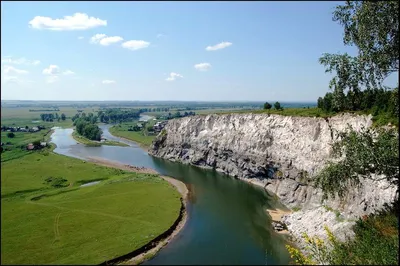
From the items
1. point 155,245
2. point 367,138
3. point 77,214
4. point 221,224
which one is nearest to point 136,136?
point 77,214

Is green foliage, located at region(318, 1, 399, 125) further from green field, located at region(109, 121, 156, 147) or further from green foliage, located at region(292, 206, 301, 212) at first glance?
green field, located at region(109, 121, 156, 147)

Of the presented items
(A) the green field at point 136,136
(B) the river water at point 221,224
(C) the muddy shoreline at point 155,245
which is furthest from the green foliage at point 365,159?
(A) the green field at point 136,136

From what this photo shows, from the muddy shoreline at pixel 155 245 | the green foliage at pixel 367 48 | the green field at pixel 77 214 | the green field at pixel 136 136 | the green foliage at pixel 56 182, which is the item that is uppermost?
the green foliage at pixel 367 48

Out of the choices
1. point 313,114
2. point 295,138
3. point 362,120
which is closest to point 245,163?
point 295,138

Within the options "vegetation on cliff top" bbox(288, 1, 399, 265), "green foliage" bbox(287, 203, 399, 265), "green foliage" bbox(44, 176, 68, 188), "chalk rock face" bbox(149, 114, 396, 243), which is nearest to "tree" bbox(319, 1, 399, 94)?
"vegetation on cliff top" bbox(288, 1, 399, 265)

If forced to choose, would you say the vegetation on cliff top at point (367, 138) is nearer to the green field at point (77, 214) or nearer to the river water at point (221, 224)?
the river water at point (221, 224)

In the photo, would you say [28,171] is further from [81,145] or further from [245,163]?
[81,145]

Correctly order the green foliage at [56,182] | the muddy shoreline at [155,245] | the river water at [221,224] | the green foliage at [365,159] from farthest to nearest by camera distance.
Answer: the green foliage at [56,182] → the muddy shoreline at [155,245] → the river water at [221,224] → the green foliage at [365,159]
